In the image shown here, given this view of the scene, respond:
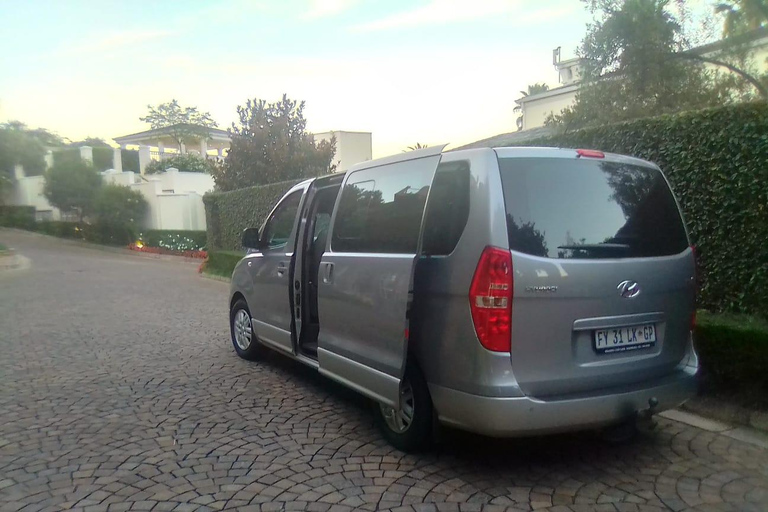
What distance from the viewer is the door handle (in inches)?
191

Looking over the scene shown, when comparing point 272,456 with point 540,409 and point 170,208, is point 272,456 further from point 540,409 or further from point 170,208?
point 170,208

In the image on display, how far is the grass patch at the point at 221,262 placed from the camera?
51.3ft

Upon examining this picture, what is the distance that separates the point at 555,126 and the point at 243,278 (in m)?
9.09

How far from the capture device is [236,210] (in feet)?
58.8

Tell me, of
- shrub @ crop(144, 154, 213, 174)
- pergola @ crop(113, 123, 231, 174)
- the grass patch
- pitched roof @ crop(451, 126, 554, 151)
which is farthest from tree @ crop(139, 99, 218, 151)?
pitched roof @ crop(451, 126, 554, 151)

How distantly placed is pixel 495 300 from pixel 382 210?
4.35ft

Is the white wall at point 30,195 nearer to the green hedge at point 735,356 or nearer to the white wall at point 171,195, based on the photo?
the white wall at point 171,195

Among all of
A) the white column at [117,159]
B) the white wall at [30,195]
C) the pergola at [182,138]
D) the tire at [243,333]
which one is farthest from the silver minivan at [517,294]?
the pergola at [182,138]

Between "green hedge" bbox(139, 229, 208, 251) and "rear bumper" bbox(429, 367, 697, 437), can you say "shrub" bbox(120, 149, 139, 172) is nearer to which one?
"green hedge" bbox(139, 229, 208, 251)

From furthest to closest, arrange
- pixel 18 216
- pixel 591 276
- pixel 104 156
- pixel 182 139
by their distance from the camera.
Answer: pixel 182 139
pixel 104 156
pixel 18 216
pixel 591 276

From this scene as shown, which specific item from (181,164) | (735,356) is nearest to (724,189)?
(735,356)

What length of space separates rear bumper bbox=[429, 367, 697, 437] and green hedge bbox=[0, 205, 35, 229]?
38165 millimetres

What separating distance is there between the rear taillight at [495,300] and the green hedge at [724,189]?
118 inches

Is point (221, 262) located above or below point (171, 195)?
below
